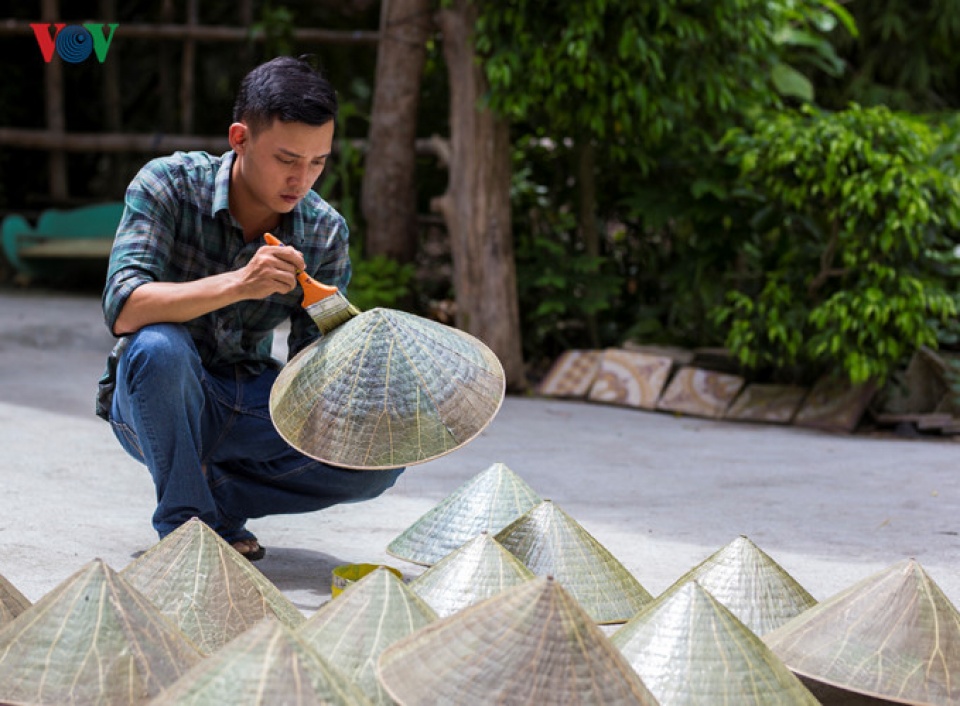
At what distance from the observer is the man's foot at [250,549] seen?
2672mm

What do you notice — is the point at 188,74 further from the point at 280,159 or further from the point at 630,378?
the point at 280,159

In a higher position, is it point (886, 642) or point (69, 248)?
point (886, 642)

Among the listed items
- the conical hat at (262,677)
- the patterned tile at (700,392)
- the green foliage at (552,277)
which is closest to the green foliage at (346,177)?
the green foliage at (552,277)

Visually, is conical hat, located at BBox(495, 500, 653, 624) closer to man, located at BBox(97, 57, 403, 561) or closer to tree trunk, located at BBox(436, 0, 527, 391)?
man, located at BBox(97, 57, 403, 561)

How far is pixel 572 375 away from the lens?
5.98 meters

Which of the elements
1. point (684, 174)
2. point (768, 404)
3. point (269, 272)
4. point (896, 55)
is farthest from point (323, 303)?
point (896, 55)

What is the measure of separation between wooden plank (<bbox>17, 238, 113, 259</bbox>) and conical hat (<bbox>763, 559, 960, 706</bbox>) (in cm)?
636

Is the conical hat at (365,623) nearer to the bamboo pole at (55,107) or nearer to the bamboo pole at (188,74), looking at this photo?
the bamboo pole at (188,74)

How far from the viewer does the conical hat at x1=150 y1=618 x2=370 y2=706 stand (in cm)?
133

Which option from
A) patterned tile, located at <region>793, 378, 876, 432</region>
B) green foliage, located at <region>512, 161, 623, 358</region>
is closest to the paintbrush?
patterned tile, located at <region>793, 378, 876, 432</region>

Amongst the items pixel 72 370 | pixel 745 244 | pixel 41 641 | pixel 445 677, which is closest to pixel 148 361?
pixel 41 641

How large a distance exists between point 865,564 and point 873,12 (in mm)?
5880

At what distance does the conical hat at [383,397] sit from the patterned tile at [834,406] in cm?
339

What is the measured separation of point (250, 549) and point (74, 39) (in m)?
1.19
